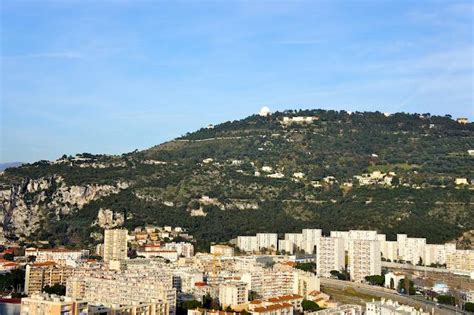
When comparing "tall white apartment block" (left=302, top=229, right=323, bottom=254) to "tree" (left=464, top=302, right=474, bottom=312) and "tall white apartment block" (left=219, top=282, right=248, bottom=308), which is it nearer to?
"tree" (left=464, top=302, right=474, bottom=312)

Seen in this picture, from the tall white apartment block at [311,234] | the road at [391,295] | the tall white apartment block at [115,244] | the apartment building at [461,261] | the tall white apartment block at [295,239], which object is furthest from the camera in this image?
the tall white apartment block at [295,239]

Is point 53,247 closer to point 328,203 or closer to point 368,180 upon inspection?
point 328,203

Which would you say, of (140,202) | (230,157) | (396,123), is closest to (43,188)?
(140,202)

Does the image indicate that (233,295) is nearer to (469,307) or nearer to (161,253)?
(469,307)

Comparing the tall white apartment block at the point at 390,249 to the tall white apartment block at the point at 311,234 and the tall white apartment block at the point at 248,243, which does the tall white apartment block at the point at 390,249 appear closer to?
the tall white apartment block at the point at 311,234

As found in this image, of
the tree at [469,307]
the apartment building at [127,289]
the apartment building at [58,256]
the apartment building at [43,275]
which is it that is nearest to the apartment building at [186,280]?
the apartment building at [127,289]

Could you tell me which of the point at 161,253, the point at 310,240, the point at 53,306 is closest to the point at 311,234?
the point at 310,240
